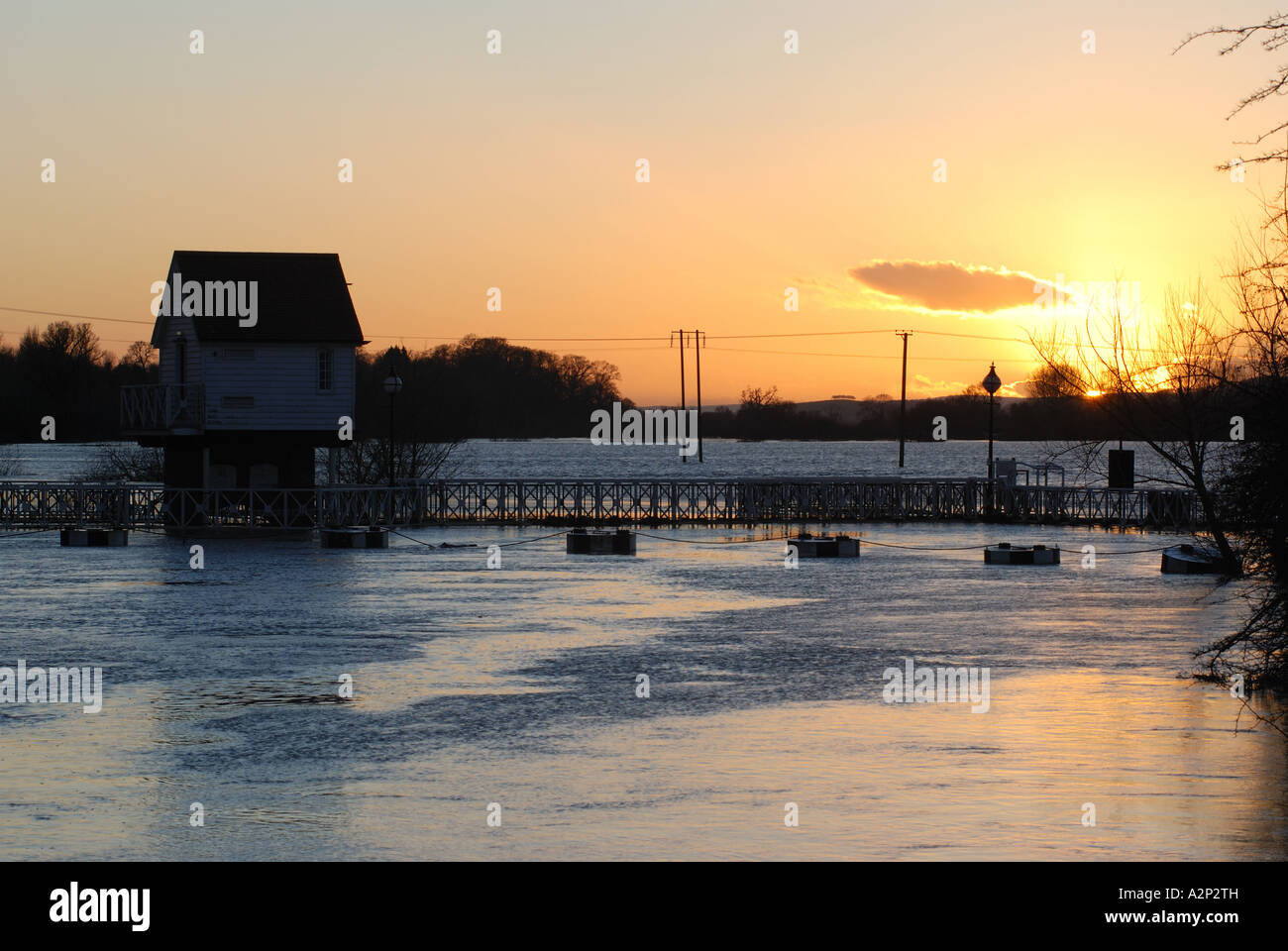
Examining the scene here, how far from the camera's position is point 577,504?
5447 cm

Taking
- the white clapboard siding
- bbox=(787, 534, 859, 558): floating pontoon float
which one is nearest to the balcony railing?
the white clapboard siding

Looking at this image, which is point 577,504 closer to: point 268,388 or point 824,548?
point 268,388

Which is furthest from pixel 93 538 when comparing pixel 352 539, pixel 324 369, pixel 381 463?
pixel 381 463

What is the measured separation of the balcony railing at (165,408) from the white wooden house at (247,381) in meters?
0.03

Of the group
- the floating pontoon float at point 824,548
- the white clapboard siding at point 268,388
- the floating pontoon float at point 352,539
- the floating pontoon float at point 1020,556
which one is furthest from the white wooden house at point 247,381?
the floating pontoon float at point 1020,556

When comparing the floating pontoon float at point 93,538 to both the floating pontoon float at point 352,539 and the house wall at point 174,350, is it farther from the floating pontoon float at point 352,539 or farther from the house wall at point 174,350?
the house wall at point 174,350

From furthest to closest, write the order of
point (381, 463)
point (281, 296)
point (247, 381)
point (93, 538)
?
point (381, 463), point (281, 296), point (247, 381), point (93, 538)

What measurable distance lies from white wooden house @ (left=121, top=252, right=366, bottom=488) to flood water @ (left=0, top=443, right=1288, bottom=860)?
20.1 m

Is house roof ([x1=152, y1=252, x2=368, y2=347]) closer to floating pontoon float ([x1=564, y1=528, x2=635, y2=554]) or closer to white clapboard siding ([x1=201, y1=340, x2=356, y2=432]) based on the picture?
white clapboard siding ([x1=201, y1=340, x2=356, y2=432])

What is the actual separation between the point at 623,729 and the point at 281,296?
38.0 meters

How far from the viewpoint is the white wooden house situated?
155ft

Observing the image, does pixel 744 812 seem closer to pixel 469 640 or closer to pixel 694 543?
pixel 469 640

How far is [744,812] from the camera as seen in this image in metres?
10.7
